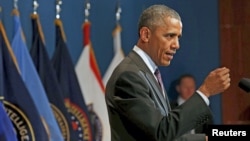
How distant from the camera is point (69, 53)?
515 centimetres

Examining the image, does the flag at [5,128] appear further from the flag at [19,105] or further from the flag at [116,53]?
the flag at [116,53]

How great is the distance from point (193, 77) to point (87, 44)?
3.53ft

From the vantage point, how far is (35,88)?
471cm

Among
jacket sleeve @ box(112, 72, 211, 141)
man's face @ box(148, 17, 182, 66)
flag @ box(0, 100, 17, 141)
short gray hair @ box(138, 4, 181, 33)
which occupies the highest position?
short gray hair @ box(138, 4, 181, 33)

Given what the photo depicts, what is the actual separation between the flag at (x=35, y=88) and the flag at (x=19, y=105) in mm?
132

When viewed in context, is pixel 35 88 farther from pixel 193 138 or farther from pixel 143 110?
pixel 143 110

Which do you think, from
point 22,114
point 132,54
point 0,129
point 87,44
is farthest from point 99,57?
point 132,54

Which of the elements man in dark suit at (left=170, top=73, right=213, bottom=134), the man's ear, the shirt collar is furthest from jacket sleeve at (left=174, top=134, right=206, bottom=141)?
man in dark suit at (left=170, top=73, right=213, bottom=134)

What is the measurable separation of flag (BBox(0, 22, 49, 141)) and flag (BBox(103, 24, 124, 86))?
3.33ft

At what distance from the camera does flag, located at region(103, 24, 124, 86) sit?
544 centimetres

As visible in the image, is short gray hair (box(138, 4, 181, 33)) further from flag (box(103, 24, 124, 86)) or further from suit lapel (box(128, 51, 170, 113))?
flag (box(103, 24, 124, 86))

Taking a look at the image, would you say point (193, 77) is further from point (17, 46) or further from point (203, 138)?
point (203, 138)

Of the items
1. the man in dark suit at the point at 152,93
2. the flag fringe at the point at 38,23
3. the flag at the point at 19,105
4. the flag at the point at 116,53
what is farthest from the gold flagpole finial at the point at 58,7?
the man in dark suit at the point at 152,93

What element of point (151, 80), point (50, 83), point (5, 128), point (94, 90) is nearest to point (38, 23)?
point (50, 83)
